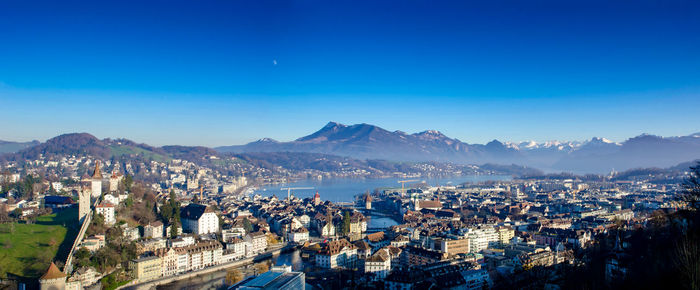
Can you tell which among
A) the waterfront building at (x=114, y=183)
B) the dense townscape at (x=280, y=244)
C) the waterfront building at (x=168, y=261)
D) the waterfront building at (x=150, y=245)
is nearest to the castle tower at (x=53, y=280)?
the dense townscape at (x=280, y=244)

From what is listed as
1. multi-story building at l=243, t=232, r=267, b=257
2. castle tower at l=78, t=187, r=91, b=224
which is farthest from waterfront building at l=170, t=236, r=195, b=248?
castle tower at l=78, t=187, r=91, b=224

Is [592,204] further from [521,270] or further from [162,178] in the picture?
[162,178]

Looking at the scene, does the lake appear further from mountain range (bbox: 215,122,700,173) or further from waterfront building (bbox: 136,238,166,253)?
mountain range (bbox: 215,122,700,173)

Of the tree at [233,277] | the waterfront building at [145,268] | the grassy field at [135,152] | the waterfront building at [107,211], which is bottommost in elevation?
the tree at [233,277]

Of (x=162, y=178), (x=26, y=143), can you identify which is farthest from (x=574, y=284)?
(x=26, y=143)

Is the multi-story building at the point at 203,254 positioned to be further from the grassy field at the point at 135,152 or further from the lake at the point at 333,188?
the grassy field at the point at 135,152

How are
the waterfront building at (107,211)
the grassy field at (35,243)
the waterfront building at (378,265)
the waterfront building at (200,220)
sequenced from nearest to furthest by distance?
1. the grassy field at (35,243)
2. the waterfront building at (378,265)
3. the waterfront building at (107,211)
4. the waterfront building at (200,220)

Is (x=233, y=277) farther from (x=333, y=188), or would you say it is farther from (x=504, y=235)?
(x=333, y=188)

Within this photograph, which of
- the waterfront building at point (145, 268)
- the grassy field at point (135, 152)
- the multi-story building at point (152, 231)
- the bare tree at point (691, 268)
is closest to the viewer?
the bare tree at point (691, 268)
